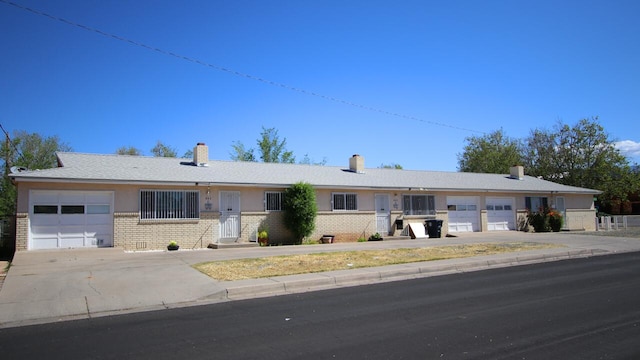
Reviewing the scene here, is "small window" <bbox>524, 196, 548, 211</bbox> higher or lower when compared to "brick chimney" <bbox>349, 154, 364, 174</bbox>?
lower

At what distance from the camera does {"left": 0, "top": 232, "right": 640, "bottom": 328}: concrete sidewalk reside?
858cm

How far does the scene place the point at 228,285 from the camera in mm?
10250

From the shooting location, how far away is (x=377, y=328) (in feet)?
22.2

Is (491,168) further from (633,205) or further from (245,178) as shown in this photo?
(245,178)

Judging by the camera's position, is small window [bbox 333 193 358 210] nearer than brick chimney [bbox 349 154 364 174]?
Yes

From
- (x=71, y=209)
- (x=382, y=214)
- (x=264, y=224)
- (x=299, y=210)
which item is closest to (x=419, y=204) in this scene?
(x=382, y=214)

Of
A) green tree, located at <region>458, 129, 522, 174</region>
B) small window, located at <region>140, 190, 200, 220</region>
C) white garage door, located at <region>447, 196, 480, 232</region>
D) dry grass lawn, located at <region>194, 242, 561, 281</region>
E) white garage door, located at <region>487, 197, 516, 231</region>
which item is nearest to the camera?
dry grass lawn, located at <region>194, 242, 561, 281</region>

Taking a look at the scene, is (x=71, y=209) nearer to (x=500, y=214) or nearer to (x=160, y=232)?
(x=160, y=232)

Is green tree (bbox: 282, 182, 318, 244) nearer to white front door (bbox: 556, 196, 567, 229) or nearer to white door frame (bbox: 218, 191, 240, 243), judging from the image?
white door frame (bbox: 218, 191, 240, 243)

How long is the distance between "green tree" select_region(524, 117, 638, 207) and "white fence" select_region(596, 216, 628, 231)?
27.3 ft

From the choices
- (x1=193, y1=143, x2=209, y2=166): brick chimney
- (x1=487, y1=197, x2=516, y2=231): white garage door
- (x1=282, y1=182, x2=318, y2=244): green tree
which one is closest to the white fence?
(x1=487, y1=197, x2=516, y2=231): white garage door

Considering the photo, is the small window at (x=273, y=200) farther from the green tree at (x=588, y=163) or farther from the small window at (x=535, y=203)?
the green tree at (x=588, y=163)

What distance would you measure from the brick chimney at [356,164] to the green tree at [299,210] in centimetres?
685

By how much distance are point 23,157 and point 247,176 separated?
945 inches
